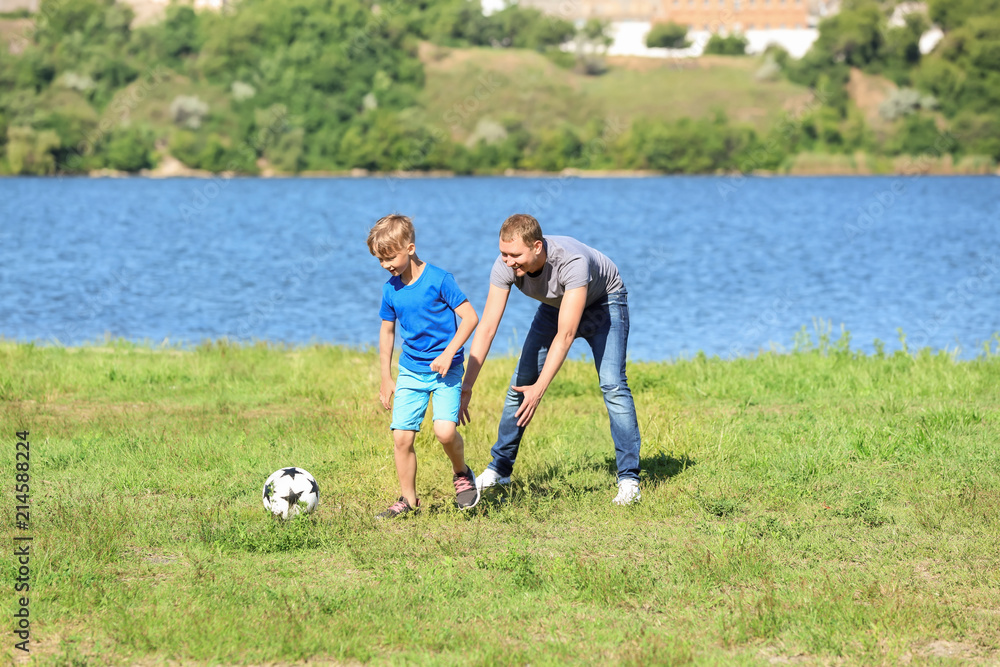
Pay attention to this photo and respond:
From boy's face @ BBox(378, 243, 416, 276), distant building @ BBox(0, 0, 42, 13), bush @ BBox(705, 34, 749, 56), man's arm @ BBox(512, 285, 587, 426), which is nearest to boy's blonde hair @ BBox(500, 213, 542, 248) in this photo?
man's arm @ BBox(512, 285, 587, 426)

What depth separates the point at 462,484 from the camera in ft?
23.5

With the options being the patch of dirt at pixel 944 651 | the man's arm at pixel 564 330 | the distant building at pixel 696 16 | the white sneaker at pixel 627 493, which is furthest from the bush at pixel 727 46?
the patch of dirt at pixel 944 651

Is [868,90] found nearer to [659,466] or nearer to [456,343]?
[659,466]

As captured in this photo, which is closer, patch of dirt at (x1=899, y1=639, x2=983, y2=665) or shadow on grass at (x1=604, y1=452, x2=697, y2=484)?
patch of dirt at (x1=899, y1=639, x2=983, y2=665)

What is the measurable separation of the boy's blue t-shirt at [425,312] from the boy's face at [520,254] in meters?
0.39

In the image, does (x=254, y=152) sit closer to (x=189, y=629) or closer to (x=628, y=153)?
(x=628, y=153)

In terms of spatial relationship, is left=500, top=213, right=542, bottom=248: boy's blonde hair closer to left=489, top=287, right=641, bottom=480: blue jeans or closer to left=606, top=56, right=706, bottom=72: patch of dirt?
left=489, top=287, right=641, bottom=480: blue jeans

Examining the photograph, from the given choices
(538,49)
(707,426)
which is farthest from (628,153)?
(707,426)

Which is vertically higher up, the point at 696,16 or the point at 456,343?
the point at 696,16

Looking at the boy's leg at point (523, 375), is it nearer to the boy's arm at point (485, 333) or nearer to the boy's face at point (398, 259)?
the boy's arm at point (485, 333)

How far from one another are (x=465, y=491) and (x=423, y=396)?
74cm

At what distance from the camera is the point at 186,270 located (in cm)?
3447

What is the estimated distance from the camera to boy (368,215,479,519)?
6.57m

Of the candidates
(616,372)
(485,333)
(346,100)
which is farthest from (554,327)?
(346,100)
